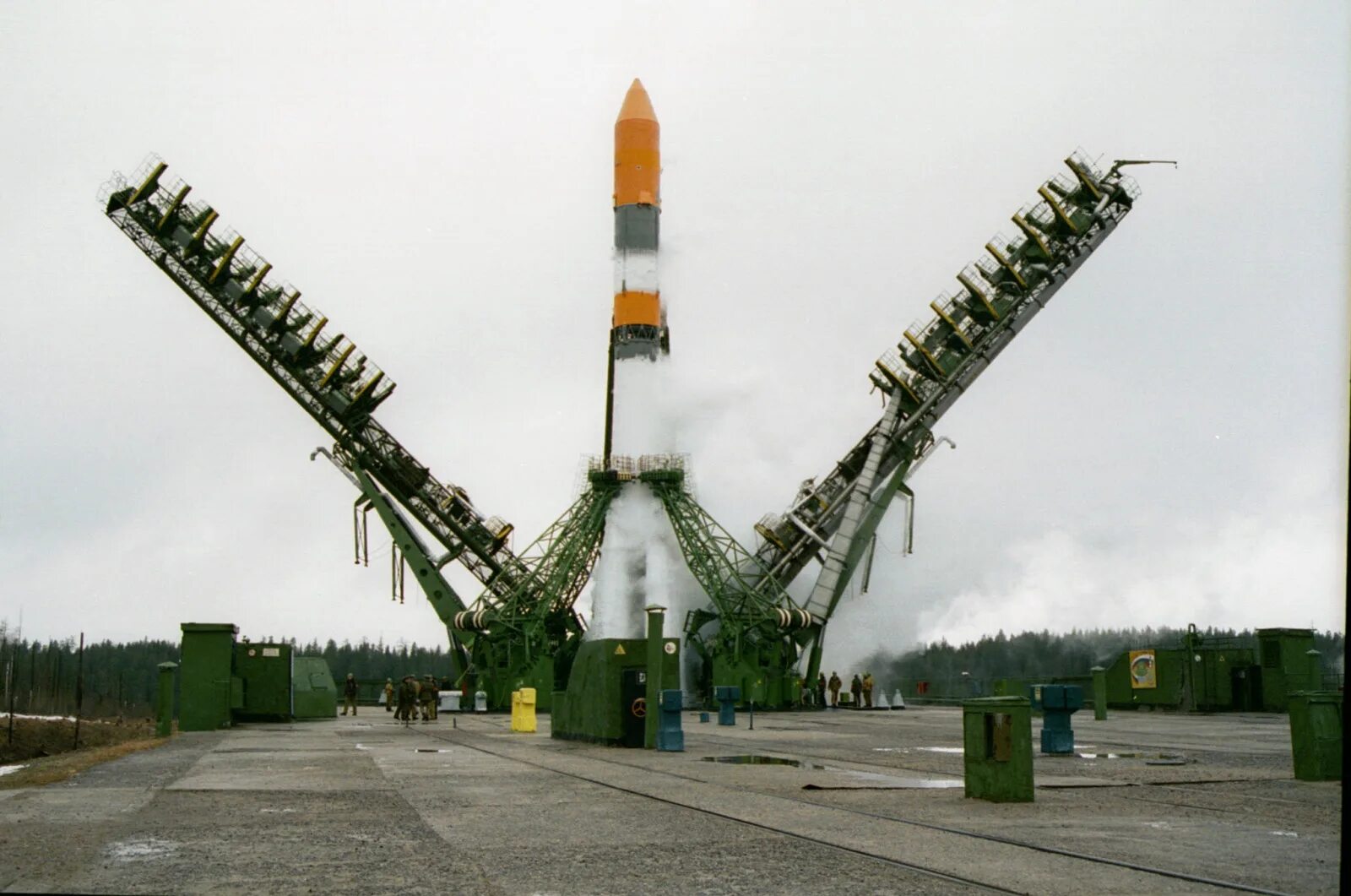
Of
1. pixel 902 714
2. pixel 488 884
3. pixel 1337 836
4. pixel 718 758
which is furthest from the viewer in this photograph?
pixel 902 714

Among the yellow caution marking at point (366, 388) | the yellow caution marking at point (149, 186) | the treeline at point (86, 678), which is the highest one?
the yellow caution marking at point (149, 186)

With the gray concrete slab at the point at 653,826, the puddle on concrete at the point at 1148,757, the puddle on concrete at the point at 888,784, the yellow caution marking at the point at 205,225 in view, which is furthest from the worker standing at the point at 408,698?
the puddle on concrete at the point at 888,784

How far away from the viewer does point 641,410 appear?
176 ft

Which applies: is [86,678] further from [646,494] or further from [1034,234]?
[1034,234]

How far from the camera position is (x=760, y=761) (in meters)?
20.8

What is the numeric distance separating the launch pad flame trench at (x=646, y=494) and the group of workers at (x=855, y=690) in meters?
0.75

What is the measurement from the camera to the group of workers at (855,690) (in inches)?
2109

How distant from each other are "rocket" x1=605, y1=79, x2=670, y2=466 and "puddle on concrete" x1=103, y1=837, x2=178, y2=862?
4187cm

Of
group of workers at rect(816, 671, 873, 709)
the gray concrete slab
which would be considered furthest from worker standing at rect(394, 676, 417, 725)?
group of workers at rect(816, 671, 873, 709)

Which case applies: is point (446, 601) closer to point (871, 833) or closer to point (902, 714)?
point (902, 714)

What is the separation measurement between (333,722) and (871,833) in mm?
30096

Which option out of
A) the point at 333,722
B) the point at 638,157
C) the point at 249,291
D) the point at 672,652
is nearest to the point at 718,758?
the point at 672,652

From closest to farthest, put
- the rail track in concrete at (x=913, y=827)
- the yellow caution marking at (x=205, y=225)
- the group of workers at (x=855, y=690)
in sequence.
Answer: the rail track in concrete at (x=913, y=827) < the yellow caution marking at (x=205, y=225) < the group of workers at (x=855, y=690)

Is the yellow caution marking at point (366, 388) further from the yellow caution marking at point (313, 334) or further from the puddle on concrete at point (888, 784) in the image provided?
the puddle on concrete at point (888, 784)
